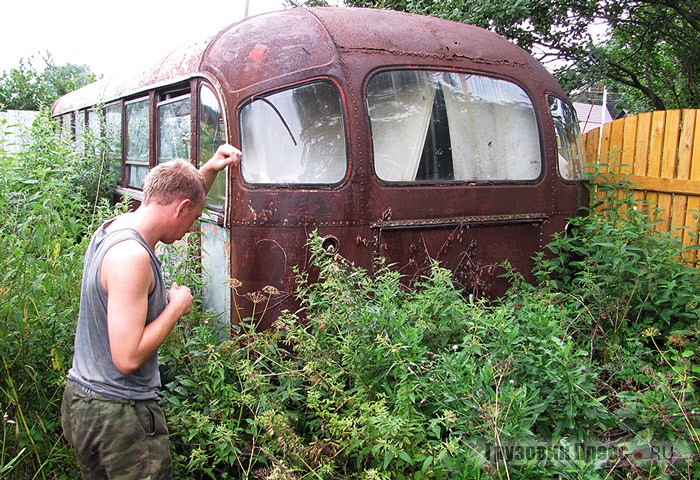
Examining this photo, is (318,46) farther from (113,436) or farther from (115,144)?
(115,144)

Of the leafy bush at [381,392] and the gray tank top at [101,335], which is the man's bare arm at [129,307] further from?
the leafy bush at [381,392]

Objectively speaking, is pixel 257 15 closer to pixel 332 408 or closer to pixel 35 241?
pixel 35 241

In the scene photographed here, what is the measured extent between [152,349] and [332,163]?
2287 millimetres

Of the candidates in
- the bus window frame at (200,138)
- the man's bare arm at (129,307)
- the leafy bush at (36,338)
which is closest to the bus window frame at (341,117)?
the bus window frame at (200,138)

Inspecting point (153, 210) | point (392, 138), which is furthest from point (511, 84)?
point (153, 210)

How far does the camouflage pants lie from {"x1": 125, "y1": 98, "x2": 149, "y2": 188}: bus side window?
417cm

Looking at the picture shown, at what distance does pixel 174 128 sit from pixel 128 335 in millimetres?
3252

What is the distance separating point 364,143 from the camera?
13.9 ft

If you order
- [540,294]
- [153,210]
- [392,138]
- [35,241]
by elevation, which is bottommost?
[540,294]

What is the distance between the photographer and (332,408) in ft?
9.96

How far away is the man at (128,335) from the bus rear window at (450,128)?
2.18 metres

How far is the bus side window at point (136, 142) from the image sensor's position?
20.2 feet

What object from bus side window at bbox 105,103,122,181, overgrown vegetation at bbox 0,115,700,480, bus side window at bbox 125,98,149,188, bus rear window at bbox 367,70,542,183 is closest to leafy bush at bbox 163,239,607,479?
overgrown vegetation at bbox 0,115,700,480

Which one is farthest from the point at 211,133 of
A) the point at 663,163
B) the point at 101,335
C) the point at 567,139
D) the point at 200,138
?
the point at 663,163
